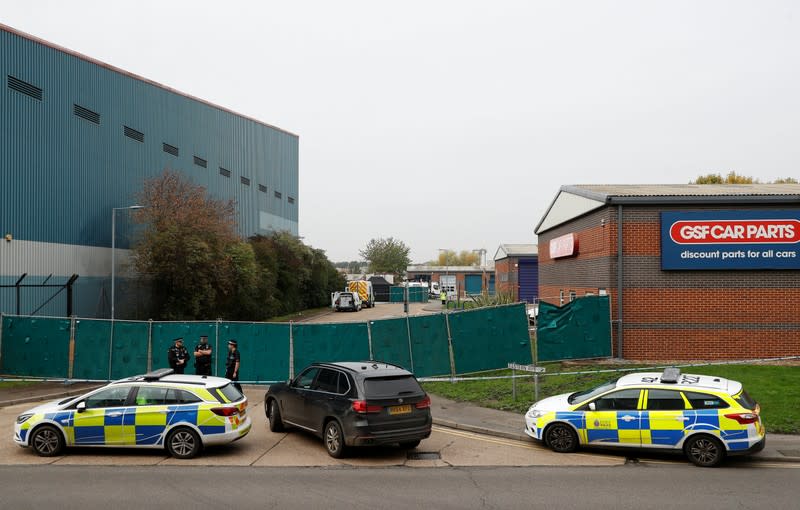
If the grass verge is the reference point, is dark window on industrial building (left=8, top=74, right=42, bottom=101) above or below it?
above

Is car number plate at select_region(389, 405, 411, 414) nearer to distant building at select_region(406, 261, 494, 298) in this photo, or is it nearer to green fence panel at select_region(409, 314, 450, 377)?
green fence panel at select_region(409, 314, 450, 377)

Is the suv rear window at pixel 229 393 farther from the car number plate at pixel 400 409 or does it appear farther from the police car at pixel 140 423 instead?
the car number plate at pixel 400 409

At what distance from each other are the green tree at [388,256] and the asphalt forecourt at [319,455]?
4278 inches

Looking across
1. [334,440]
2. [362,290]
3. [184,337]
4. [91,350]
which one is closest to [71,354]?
[91,350]

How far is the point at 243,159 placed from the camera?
187 ft

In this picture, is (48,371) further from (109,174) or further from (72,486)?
(109,174)

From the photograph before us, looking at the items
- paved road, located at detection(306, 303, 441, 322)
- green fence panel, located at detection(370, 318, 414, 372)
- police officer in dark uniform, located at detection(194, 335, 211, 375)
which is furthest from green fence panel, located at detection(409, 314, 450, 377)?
paved road, located at detection(306, 303, 441, 322)

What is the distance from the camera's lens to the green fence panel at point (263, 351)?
20.0 m

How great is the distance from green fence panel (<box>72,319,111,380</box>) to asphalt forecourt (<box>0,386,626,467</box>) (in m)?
7.02

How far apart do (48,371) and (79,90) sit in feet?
66.9

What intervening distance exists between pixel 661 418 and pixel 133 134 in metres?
37.3

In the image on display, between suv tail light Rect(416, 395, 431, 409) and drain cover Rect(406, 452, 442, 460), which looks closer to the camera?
suv tail light Rect(416, 395, 431, 409)

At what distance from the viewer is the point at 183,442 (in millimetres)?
11602

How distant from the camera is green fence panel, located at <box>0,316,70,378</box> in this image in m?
20.7
